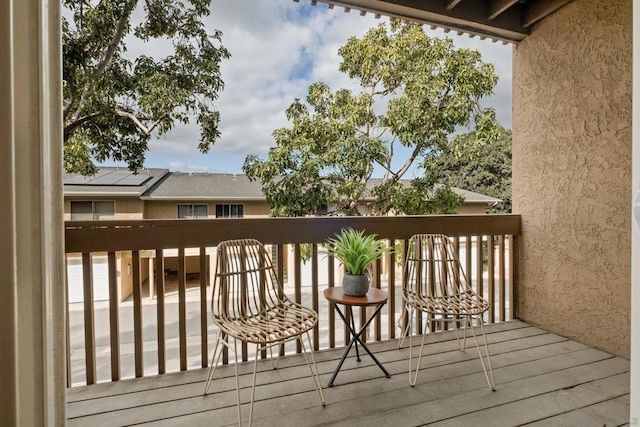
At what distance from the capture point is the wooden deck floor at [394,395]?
6.09 feet

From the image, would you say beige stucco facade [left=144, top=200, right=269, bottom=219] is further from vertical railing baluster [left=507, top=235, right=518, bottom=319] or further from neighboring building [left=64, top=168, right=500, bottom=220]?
vertical railing baluster [left=507, top=235, right=518, bottom=319]

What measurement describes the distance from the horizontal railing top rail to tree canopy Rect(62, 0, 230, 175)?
3.12m

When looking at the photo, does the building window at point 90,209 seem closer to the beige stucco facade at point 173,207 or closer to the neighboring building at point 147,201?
the neighboring building at point 147,201

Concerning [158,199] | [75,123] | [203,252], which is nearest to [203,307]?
[203,252]

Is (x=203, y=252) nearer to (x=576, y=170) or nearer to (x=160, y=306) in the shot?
(x=160, y=306)

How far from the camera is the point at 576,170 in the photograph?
283 cm

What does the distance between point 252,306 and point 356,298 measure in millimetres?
792

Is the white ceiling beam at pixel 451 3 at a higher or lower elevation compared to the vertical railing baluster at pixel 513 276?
higher

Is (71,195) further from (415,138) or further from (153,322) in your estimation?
(415,138)

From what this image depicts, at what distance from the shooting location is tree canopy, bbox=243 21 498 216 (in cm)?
502

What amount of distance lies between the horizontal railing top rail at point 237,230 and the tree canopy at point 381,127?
2.18 meters

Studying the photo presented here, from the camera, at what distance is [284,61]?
699cm

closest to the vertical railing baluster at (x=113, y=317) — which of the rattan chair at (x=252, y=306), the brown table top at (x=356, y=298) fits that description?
the rattan chair at (x=252, y=306)

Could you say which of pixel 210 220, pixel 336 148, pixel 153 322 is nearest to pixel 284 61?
pixel 336 148
